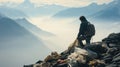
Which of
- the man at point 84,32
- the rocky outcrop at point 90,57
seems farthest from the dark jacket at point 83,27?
the rocky outcrop at point 90,57

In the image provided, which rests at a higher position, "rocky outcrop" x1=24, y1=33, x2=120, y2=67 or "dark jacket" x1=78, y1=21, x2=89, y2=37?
"dark jacket" x1=78, y1=21, x2=89, y2=37

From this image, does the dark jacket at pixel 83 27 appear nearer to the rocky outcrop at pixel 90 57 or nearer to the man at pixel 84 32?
the man at pixel 84 32

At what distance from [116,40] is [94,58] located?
714 centimetres

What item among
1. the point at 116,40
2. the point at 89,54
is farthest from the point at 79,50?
the point at 116,40

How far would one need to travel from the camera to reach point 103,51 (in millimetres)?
37969

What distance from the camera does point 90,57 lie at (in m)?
34.8

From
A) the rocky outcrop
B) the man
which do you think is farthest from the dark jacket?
the rocky outcrop

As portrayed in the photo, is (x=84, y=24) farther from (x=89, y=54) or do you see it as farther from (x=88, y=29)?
(x=89, y=54)

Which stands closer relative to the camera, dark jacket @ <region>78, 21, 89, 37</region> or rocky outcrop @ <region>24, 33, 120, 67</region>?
rocky outcrop @ <region>24, 33, 120, 67</region>

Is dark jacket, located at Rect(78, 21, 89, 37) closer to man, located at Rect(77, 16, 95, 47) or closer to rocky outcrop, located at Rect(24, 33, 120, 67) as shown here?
man, located at Rect(77, 16, 95, 47)

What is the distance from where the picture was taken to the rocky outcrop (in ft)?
109

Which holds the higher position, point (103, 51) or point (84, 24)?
point (84, 24)

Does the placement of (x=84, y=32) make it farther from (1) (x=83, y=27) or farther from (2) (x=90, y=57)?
(2) (x=90, y=57)

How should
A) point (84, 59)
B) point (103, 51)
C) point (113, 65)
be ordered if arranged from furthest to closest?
point (103, 51) < point (84, 59) < point (113, 65)
